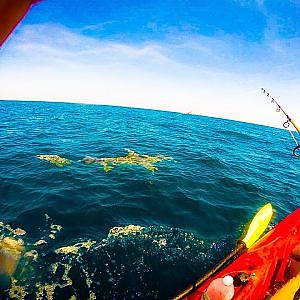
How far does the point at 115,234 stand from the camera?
903 centimetres

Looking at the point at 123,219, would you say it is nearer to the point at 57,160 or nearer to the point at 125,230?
the point at 125,230

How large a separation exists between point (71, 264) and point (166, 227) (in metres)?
3.79

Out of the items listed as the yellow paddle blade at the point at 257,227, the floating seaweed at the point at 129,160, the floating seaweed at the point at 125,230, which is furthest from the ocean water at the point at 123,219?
the yellow paddle blade at the point at 257,227

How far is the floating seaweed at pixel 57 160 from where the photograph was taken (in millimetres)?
17284

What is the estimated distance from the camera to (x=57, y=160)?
18.2 m

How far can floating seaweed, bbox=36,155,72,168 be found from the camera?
680 inches

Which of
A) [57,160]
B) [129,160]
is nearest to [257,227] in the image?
[129,160]

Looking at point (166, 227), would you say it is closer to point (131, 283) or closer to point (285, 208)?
point (131, 283)

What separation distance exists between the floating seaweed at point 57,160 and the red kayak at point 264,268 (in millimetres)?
13722

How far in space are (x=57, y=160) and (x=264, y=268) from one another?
16.0m

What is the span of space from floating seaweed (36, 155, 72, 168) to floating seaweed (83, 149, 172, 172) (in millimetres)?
1350

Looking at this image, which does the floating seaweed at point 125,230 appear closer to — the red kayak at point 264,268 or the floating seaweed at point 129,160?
the red kayak at point 264,268

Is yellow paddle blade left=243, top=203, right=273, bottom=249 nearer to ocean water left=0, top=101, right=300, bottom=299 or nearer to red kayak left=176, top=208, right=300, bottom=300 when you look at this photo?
red kayak left=176, top=208, right=300, bottom=300

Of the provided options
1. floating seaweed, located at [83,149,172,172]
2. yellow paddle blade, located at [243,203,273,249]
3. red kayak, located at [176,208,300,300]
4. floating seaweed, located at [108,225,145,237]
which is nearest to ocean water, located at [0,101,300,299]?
floating seaweed, located at [108,225,145,237]
